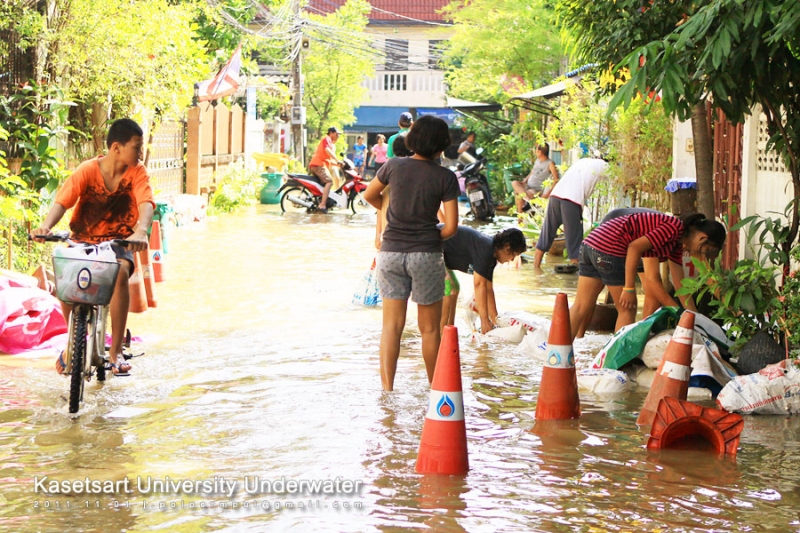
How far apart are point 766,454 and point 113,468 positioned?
346 centimetres

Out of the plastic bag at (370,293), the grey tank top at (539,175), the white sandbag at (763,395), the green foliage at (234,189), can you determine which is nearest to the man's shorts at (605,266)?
the white sandbag at (763,395)

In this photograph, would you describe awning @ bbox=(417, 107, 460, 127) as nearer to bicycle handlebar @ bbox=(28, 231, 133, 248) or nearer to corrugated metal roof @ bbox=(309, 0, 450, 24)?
corrugated metal roof @ bbox=(309, 0, 450, 24)

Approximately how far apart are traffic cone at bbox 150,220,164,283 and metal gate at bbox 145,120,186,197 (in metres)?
7.53

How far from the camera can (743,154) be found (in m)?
10.2

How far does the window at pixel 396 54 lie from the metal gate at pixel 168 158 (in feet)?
116

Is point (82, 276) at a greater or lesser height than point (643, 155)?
lesser

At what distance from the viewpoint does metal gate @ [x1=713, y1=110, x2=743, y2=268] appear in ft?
34.4

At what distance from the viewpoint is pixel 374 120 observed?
57906 mm

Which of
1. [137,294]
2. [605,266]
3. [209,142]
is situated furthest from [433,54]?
[605,266]

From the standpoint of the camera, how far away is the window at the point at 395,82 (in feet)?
194

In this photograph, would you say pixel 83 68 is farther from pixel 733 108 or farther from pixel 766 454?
pixel 766 454

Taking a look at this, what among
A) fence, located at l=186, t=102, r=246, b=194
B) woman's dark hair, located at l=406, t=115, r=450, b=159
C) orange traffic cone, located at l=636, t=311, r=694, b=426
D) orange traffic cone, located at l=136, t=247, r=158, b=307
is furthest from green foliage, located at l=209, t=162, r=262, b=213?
orange traffic cone, located at l=636, t=311, r=694, b=426

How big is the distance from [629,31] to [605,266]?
1937 mm

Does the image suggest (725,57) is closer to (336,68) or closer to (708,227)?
(708,227)
